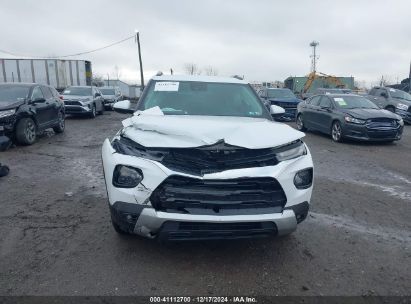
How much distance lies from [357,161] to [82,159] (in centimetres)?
654

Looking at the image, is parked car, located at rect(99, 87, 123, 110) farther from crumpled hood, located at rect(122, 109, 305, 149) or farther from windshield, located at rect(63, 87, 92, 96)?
crumpled hood, located at rect(122, 109, 305, 149)

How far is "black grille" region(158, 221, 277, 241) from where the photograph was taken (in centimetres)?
297

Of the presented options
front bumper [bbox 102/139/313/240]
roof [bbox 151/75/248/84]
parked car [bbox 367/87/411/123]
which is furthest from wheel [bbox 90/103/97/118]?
front bumper [bbox 102/139/313/240]

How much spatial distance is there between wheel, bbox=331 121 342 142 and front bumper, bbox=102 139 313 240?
28.3ft

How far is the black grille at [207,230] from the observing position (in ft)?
9.76

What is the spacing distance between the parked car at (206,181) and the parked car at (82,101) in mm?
14757

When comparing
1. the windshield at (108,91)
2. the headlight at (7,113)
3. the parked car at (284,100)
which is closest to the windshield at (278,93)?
the parked car at (284,100)

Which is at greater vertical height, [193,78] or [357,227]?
[193,78]

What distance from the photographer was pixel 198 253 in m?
3.59

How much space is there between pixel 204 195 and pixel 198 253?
35.4 inches

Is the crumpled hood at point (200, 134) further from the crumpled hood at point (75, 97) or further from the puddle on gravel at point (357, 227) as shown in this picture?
the crumpled hood at point (75, 97)

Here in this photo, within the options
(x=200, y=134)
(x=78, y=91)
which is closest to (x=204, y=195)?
(x=200, y=134)

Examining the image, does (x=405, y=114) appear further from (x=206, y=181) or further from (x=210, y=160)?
(x=206, y=181)

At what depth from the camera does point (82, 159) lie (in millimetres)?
8172
